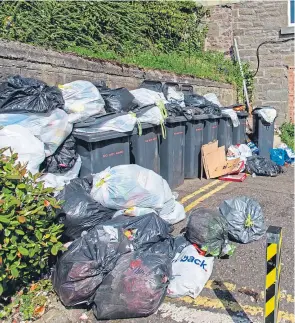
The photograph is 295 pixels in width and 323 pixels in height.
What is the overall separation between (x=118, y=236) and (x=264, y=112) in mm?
6917

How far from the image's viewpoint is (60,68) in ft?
18.6

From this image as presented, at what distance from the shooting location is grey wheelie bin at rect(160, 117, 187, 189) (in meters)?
6.18

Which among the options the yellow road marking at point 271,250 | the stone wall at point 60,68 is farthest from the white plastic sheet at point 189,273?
the stone wall at point 60,68

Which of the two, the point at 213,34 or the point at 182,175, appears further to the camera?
the point at 213,34

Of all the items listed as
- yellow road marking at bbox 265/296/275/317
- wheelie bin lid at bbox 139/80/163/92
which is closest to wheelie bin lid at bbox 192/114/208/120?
wheelie bin lid at bbox 139/80/163/92

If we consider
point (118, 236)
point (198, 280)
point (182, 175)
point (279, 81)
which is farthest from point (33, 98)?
point (279, 81)

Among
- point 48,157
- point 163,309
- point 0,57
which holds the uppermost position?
point 0,57

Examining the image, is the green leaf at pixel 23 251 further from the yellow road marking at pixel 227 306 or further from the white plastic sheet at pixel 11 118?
the white plastic sheet at pixel 11 118

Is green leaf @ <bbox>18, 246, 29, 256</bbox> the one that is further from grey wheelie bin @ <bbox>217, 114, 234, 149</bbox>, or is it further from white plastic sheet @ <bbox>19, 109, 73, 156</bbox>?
grey wheelie bin @ <bbox>217, 114, 234, 149</bbox>

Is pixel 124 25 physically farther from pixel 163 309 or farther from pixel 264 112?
pixel 163 309

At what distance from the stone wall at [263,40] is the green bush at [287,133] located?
0.95 ft

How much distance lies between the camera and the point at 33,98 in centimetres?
409

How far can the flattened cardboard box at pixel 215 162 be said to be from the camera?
23.6 ft

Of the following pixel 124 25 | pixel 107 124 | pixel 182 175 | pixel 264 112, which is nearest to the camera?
pixel 107 124
